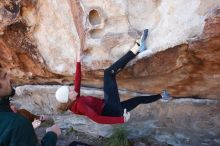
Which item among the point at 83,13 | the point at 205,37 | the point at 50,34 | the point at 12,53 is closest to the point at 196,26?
the point at 205,37

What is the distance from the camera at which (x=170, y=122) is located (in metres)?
4.83

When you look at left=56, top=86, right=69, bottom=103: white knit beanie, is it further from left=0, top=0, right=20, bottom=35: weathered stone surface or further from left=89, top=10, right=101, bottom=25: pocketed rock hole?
left=0, top=0, right=20, bottom=35: weathered stone surface

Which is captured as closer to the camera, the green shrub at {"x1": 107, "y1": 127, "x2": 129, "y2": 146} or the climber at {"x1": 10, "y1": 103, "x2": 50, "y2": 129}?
the climber at {"x1": 10, "y1": 103, "x2": 50, "y2": 129}

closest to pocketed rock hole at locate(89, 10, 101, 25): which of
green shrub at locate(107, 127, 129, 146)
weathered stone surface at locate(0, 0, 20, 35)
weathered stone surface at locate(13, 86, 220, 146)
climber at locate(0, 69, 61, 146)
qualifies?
weathered stone surface at locate(0, 0, 20, 35)

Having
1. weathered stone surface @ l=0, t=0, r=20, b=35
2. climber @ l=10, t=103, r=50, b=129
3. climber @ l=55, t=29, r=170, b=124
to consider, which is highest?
weathered stone surface @ l=0, t=0, r=20, b=35

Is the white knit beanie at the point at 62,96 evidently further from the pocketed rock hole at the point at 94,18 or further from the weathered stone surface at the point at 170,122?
the weathered stone surface at the point at 170,122

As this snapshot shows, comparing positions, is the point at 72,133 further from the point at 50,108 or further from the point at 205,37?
the point at 205,37

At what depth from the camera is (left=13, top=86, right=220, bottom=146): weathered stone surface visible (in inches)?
178

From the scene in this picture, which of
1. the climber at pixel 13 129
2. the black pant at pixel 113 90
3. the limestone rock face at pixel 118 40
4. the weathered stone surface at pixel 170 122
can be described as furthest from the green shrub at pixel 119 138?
the climber at pixel 13 129

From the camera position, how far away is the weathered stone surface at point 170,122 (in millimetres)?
4512

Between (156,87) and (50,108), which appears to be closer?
(156,87)

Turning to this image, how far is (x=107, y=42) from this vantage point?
4.33 m

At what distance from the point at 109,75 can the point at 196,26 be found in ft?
3.16

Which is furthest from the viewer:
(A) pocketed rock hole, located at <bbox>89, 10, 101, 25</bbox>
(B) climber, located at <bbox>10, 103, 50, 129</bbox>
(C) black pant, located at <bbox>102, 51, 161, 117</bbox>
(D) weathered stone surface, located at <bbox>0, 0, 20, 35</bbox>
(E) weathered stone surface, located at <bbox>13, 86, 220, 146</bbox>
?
(D) weathered stone surface, located at <bbox>0, 0, 20, 35</bbox>
